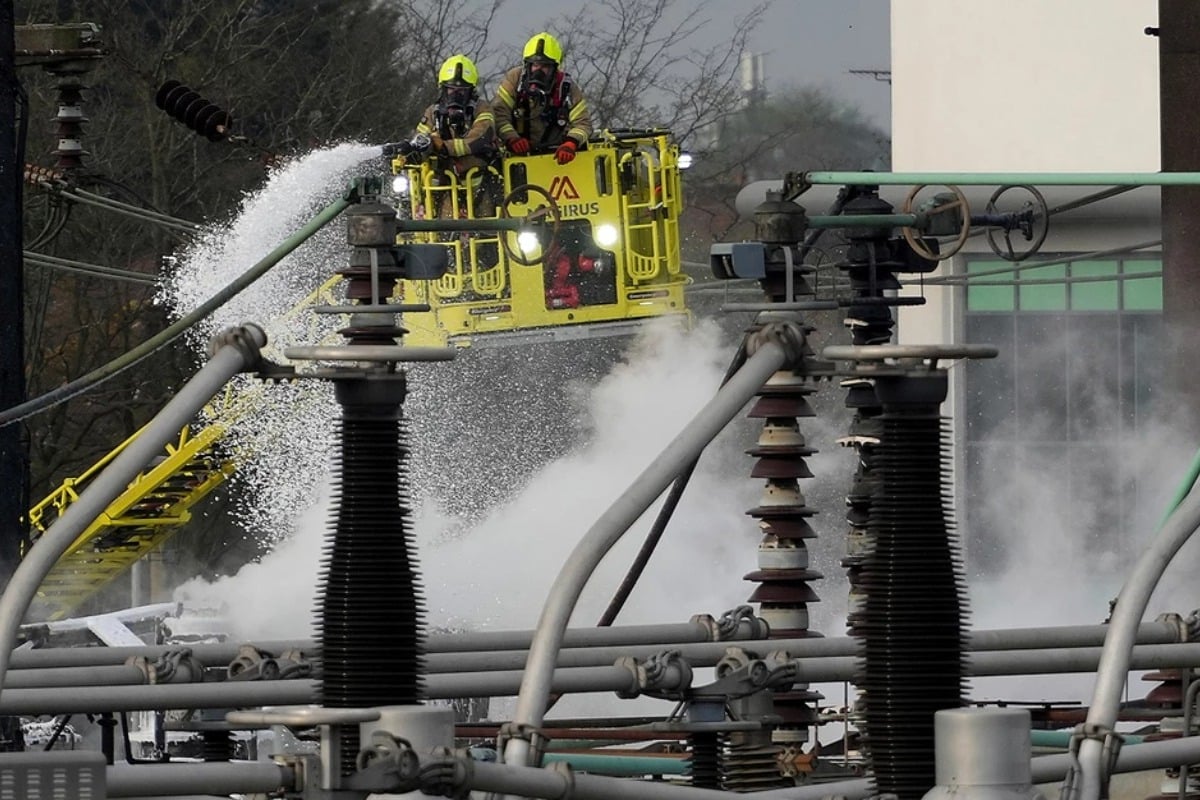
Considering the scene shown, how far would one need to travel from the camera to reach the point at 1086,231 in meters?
26.1

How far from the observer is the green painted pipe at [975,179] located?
7.79 metres

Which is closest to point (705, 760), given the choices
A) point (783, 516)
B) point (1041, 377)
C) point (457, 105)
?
point (783, 516)

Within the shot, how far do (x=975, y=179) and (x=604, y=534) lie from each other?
3.42 m

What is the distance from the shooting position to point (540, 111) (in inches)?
680

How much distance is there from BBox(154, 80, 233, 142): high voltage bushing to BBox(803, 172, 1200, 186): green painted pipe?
7.48 metres

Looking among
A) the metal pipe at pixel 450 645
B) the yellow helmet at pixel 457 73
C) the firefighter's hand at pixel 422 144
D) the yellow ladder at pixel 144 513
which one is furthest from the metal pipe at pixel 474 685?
the yellow ladder at pixel 144 513

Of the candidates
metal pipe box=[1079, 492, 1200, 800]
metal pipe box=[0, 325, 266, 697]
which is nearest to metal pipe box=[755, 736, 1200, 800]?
metal pipe box=[1079, 492, 1200, 800]

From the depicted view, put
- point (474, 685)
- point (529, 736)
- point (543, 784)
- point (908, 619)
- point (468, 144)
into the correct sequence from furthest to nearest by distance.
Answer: point (468, 144) → point (474, 685) → point (908, 619) → point (529, 736) → point (543, 784)

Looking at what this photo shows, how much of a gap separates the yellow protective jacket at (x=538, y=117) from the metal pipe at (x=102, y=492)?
11.7 metres

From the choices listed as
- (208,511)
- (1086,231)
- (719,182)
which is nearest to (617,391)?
(1086,231)

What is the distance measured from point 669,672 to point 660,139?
36.2 feet

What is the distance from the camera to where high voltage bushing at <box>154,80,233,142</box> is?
53.3 ft

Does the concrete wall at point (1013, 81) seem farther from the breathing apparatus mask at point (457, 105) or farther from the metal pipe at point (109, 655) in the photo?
the metal pipe at point (109, 655)

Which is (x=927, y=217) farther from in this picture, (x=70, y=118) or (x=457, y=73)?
Answer: (x=457, y=73)
